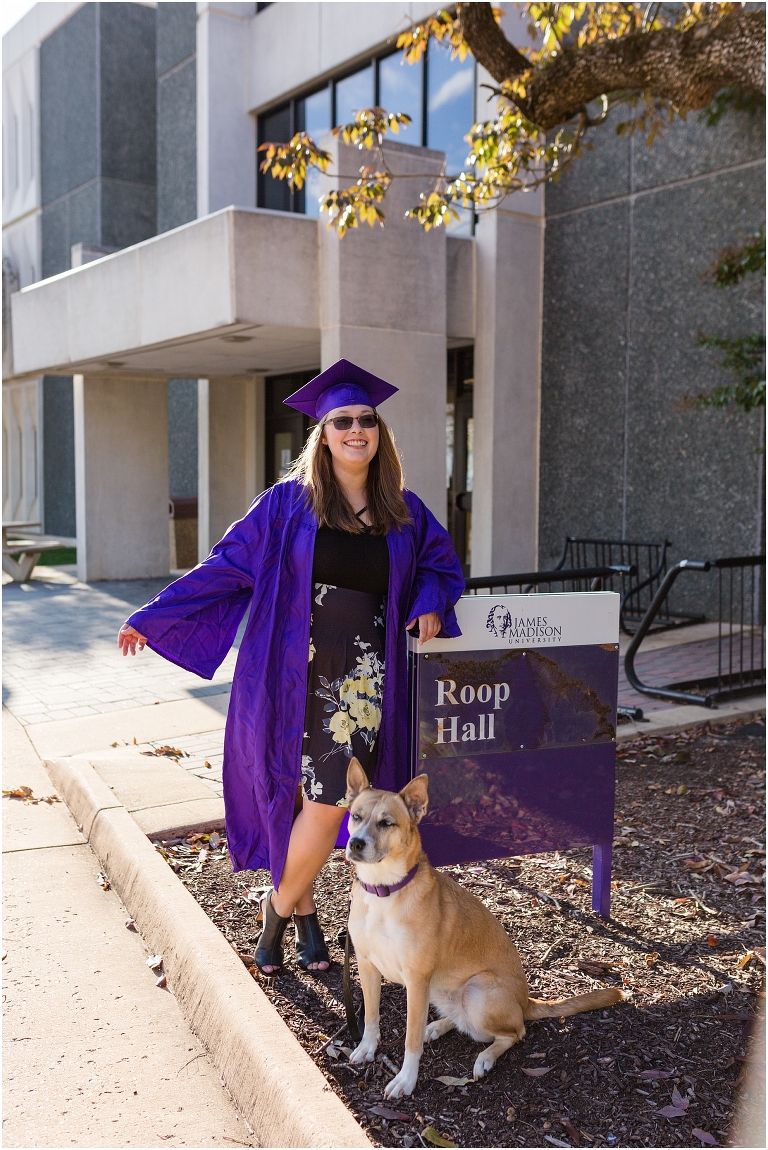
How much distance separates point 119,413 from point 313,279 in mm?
6302

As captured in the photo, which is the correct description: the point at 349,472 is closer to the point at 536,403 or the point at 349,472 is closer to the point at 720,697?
the point at 720,697

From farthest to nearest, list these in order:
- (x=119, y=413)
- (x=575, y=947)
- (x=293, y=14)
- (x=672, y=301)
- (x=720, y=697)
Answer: (x=119, y=413) → (x=293, y=14) → (x=672, y=301) → (x=720, y=697) → (x=575, y=947)

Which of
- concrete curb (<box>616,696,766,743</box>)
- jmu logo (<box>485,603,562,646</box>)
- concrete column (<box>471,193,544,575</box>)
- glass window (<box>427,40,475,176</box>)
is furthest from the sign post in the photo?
glass window (<box>427,40,475,176</box>)

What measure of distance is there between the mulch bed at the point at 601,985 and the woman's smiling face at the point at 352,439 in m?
1.90

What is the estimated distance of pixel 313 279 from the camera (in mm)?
10188

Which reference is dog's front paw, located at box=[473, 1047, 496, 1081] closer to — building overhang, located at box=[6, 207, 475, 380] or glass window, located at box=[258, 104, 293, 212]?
building overhang, located at box=[6, 207, 475, 380]

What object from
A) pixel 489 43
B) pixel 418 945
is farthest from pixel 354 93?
pixel 418 945

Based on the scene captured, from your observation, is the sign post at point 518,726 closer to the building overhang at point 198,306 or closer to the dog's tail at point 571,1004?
the dog's tail at point 571,1004

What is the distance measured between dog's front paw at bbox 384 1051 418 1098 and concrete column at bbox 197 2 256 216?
48.6 feet

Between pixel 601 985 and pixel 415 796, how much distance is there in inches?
48.0

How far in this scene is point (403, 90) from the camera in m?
13.1

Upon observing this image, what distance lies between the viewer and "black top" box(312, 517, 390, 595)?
11.0 feet

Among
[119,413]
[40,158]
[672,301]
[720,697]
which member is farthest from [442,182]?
[40,158]

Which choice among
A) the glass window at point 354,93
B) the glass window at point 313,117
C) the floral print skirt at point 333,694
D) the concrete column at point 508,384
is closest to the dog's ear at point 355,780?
the floral print skirt at point 333,694
